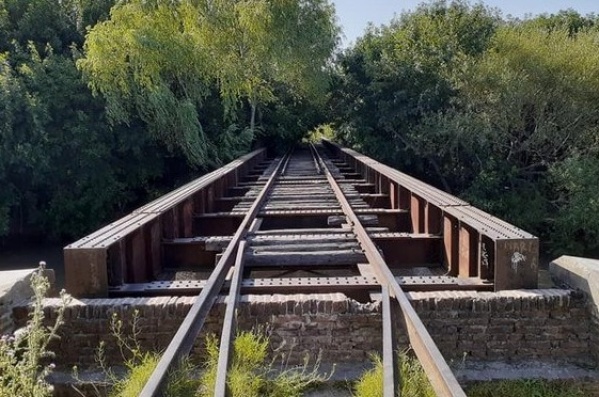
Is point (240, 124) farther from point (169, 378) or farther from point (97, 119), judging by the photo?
point (169, 378)

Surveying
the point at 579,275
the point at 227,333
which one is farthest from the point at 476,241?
the point at 227,333

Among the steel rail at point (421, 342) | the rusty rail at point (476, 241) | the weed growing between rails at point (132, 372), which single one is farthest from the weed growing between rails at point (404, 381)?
the rusty rail at point (476, 241)

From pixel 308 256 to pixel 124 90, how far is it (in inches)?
456

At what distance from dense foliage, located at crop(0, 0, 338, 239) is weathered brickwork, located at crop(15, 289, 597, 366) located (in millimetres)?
12199

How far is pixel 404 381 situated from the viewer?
301 centimetres

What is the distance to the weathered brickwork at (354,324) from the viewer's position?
3.85 metres

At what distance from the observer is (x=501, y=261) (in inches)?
161

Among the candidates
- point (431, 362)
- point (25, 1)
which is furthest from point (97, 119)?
point (431, 362)

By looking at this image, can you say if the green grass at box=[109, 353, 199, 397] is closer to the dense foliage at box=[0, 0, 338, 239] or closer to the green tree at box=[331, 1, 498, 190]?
the dense foliage at box=[0, 0, 338, 239]

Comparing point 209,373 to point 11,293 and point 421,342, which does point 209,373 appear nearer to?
point 421,342

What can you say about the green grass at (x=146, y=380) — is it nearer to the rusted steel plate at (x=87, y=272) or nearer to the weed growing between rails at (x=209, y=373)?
the weed growing between rails at (x=209, y=373)

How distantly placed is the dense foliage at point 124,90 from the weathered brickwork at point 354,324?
40.0 ft

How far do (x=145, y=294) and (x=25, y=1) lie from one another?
17095 millimetres

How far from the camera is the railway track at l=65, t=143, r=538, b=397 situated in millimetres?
3414
